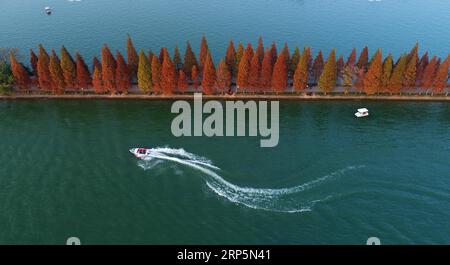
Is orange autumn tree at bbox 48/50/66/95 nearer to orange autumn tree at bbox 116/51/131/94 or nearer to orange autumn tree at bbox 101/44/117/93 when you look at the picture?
orange autumn tree at bbox 101/44/117/93

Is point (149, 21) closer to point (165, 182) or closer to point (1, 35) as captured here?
point (1, 35)

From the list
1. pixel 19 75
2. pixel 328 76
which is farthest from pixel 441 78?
pixel 19 75

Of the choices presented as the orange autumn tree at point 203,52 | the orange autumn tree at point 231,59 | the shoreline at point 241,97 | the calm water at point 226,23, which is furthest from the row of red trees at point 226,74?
the calm water at point 226,23

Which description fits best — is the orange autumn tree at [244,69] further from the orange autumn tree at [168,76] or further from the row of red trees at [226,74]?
the orange autumn tree at [168,76]

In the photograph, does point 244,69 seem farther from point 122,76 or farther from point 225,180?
point 225,180

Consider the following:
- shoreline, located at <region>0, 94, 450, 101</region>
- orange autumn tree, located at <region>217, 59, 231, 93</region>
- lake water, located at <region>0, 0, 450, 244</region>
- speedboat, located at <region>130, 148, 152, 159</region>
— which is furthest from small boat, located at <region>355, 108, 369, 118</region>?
speedboat, located at <region>130, 148, 152, 159</region>

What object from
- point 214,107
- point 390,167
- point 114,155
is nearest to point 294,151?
point 390,167

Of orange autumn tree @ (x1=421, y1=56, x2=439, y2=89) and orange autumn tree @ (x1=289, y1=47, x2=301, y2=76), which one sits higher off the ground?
orange autumn tree @ (x1=289, y1=47, x2=301, y2=76)
